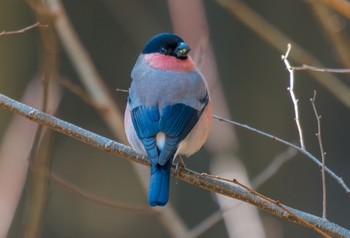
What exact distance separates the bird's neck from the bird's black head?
0.02m

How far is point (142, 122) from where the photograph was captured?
3.31 meters

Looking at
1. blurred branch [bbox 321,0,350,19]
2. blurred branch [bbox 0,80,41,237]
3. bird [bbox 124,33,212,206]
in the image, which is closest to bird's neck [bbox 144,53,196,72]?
bird [bbox 124,33,212,206]

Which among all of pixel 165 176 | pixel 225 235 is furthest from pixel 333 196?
pixel 165 176

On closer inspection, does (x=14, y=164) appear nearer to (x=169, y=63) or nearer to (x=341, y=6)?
(x=169, y=63)

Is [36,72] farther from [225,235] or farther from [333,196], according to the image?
[333,196]

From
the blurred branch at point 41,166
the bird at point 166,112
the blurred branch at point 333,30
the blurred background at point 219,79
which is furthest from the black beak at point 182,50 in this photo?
the blurred background at point 219,79

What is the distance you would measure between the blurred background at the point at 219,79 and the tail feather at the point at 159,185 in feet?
8.27

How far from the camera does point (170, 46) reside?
12.5 feet

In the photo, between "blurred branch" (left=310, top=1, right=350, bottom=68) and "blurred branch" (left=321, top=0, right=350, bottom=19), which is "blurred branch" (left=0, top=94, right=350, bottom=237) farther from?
"blurred branch" (left=310, top=1, right=350, bottom=68)

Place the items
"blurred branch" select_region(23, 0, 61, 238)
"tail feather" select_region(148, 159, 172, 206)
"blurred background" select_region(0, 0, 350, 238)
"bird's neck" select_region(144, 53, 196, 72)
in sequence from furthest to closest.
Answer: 1. "blurred background" select_region(0, 0, 350, 238)
2. "bird's neck" select_region(144, 53, 196, 72)
3. "tail feather" select_region(148, 159, 172, 206)
4. "blurred branch" select_region(23, 0, 61, 238)

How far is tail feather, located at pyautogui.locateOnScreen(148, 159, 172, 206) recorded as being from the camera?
303cm

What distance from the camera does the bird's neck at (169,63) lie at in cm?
368

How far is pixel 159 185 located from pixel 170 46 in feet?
3.19

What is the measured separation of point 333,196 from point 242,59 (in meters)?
1.23
